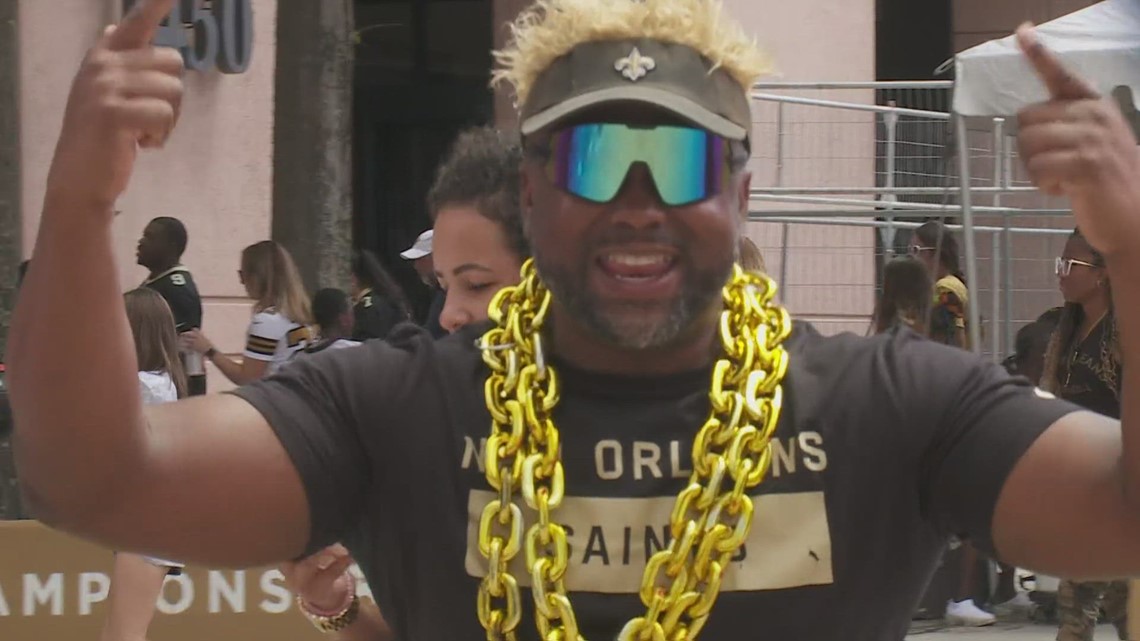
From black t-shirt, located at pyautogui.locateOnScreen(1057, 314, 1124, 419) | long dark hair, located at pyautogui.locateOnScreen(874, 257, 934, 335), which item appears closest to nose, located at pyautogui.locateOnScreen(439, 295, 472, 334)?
black t-shirt, located at pyautogui.locateOnScreen(1057, 314, 1124, 419)

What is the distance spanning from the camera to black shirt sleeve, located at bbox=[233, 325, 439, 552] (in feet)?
8.10

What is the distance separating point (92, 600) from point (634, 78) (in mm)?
5522

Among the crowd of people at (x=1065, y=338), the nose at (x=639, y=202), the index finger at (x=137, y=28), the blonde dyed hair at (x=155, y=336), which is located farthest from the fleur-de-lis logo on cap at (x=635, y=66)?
the blonde dyed hair at (x=155, y=336)

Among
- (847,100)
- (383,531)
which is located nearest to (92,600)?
(847,100)

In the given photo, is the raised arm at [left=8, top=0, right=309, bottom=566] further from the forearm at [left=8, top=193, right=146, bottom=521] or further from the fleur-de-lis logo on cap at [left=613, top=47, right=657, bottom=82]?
the fleur-de-lis logo on cap at [left=613, top=47, right=657, bottom=82]

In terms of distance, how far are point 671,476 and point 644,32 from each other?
1.90 feet

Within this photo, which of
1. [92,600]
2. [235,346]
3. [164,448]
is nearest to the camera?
[164,448]

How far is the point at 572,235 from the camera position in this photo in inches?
98.0

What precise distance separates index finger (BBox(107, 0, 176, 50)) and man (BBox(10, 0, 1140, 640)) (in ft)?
1.16

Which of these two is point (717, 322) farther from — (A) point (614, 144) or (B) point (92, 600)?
(B) point (92, 600)

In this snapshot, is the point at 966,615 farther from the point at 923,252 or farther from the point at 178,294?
the point at 178,294

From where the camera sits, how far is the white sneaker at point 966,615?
28.6 feet

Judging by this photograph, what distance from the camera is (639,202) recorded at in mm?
2479

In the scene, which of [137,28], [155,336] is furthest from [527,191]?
[155,336]
